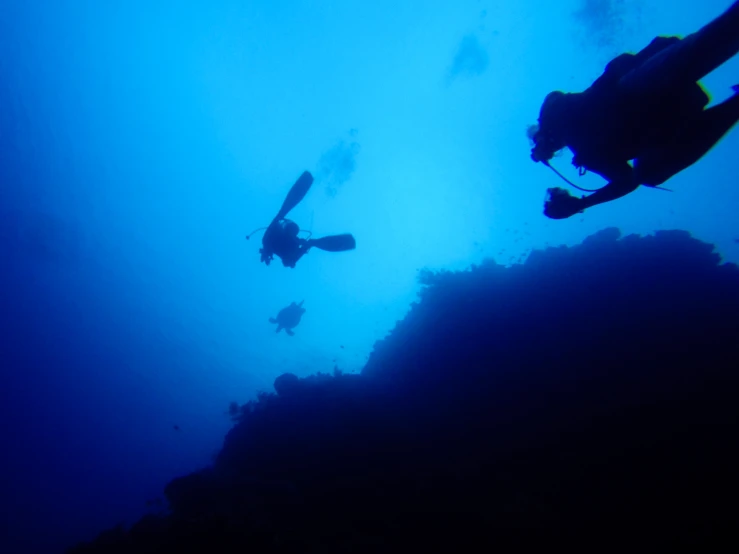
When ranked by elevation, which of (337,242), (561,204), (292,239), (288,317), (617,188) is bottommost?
(617,188)

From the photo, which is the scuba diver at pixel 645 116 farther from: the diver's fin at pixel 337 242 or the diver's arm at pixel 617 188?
the diver's fin at pixel 337 242

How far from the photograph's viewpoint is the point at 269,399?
15.3 m

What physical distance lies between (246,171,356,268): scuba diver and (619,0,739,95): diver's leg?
602 cm

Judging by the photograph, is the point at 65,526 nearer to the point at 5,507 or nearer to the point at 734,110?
the point at 5,507

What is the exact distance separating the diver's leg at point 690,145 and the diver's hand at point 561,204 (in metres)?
0.61

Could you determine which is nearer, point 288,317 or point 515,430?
point 515,430

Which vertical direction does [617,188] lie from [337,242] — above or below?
below

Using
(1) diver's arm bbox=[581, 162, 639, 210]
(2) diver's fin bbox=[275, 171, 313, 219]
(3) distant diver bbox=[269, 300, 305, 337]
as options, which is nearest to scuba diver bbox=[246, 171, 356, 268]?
(2) diver's fin bbox=[275, 171, 313, 219]

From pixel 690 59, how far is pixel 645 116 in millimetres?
669

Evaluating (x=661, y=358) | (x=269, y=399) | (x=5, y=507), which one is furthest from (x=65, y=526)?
(x=661, y=358)

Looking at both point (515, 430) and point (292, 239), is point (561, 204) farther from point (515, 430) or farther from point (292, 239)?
point (515, 430)

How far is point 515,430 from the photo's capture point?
12344 mm

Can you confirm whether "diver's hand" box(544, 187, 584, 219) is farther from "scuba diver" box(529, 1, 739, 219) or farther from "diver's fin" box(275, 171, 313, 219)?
"diver's fin" box(275, 171, 313, 219)

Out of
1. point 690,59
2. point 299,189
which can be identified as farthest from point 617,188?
point 299,189
